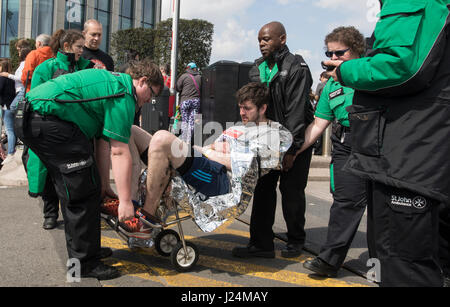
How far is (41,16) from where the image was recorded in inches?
1433

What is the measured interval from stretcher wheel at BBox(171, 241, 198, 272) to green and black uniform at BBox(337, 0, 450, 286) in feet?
5.08

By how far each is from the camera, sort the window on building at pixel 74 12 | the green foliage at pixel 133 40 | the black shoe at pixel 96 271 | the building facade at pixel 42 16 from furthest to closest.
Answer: the green foliage at pixel 133 40 < the window on building at pixel 74 12 < the building facade at pixel 42 16 < the black shoe at pixel 96 271

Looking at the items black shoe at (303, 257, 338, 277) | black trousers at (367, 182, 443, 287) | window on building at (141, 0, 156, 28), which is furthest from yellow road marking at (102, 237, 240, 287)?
window on building at (141, 0, 156, 28)

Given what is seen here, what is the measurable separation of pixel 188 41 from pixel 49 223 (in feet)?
114

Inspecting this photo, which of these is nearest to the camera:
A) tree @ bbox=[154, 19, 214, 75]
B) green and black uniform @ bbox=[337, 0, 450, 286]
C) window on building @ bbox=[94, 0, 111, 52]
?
green and black uniform @ bbox=[337, 0, 450, 286]

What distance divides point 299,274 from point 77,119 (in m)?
1.96

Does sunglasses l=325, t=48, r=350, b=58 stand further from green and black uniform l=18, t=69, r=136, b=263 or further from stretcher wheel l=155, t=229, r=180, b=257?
stretcher wheel l=155, t=229, r=180, b=257

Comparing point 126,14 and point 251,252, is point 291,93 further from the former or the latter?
point 126,14

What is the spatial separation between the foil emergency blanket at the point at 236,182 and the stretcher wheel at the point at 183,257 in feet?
0.84

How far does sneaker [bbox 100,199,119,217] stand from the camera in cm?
311

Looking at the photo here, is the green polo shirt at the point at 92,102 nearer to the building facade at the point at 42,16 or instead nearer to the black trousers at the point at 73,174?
the black trousers at the point at 73,174

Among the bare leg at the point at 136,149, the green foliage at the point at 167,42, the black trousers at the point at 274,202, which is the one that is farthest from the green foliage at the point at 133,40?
the black trousers at the point at 274,202

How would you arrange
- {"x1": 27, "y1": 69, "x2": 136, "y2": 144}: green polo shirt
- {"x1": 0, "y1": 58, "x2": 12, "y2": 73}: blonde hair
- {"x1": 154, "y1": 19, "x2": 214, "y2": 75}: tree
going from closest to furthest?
{"x1": 27, "y1": 69, "x2": 136, "y2": 144}: green polo shirt, {"x1": 0, "y1": 58, "x2": 12, "y2": 73}: blonde hair, {"x1": 154, "y1": 19, "x2": 214, "y2": 75}: tree

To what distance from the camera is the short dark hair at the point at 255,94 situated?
11.1 ft
